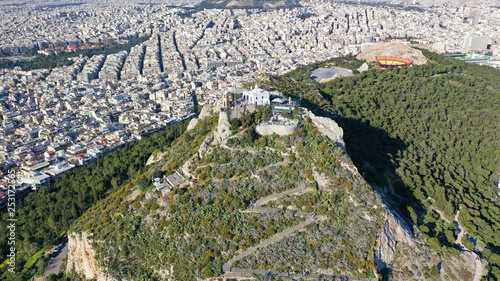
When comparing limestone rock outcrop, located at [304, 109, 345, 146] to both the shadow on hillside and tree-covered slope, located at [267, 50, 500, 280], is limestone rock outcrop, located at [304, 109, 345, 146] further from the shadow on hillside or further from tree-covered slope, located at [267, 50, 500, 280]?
tree-covered slope, located at [267, 50, 500, 280]

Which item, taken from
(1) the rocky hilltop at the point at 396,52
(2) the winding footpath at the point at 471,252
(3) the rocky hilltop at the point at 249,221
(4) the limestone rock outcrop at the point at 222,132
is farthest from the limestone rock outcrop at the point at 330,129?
(1) the rocky hilltop at the point at 396,52

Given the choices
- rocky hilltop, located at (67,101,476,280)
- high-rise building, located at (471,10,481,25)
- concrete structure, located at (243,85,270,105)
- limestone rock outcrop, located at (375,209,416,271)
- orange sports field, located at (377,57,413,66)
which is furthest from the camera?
high-rise building, located at (471,10,481,25)

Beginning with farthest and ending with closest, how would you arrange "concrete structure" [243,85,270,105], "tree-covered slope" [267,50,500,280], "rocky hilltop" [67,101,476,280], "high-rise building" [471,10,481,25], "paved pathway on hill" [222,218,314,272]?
"high-rise building" [471,10,481,25] < "concrete structure" [243,85,270,105] < "tree-covered slope" [267,50,500,280] < "rocky hilltop" [67,101,476,280] < "paved pathway on hill" [222,218,314,272]

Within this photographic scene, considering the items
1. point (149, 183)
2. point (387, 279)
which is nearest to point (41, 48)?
point (149, 183)

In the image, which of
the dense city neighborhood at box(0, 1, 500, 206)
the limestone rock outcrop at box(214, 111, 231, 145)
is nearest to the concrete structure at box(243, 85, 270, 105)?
the dense city neighborhood at box(0, 1, 500, 206)

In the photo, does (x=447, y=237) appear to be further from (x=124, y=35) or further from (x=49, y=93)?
(x=124, y=35)

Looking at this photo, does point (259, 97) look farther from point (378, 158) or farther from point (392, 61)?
point (392, 61)
